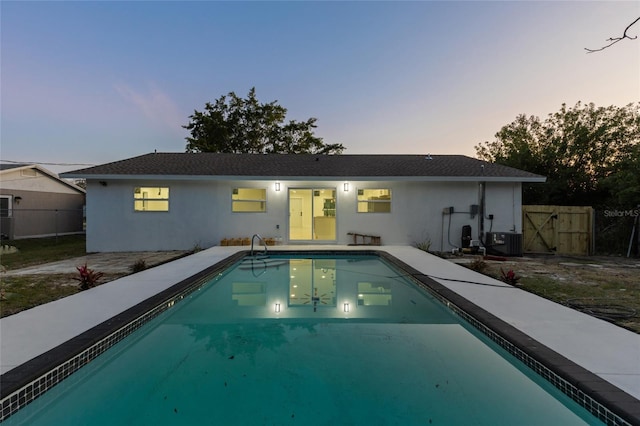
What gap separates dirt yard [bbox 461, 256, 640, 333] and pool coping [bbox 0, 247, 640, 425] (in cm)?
160

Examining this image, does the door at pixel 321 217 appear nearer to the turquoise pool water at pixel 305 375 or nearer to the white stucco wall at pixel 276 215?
the white stucco wall at pixel 276 215

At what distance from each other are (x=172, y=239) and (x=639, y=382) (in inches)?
438

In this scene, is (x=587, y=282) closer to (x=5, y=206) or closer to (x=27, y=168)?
(x=5, y=206)

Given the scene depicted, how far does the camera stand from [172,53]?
13.0 meters

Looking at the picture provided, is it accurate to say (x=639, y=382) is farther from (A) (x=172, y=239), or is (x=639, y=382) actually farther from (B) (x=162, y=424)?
(A) (x=172, y=239)

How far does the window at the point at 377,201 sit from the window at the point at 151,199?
6.56 meters

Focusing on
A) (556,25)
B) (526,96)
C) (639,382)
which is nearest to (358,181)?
(556,25)

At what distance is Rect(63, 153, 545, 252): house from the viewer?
34.9 ft

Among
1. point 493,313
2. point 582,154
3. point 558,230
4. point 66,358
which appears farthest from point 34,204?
point 582,154

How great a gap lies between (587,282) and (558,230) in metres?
5.59

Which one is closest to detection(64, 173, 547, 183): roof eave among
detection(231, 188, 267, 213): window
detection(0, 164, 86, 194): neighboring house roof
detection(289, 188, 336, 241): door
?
detection(231, 188, 267, 213): window

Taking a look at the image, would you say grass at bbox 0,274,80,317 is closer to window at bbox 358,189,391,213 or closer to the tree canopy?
window at bbox 358,189,391,213

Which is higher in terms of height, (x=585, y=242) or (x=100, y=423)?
(x=585, y=242)

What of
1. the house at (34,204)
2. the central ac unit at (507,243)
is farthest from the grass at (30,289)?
the central ac unit at (507,243)
